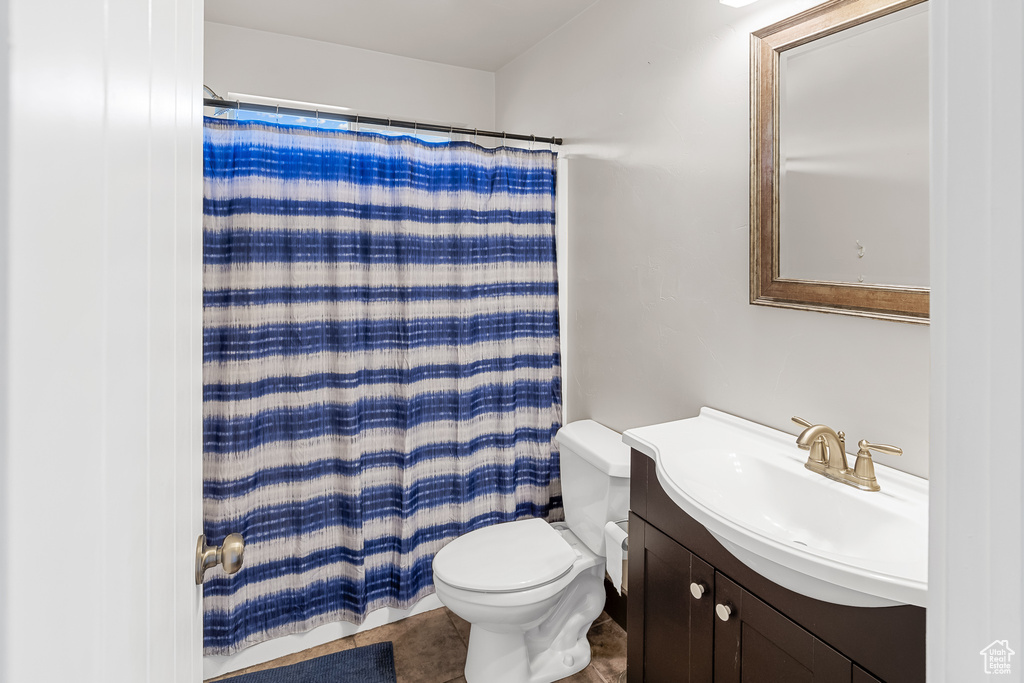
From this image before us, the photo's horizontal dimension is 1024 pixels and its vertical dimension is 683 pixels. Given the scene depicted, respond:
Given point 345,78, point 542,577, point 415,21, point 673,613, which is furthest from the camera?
point 345,78

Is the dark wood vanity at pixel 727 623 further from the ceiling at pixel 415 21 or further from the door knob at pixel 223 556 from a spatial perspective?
the ceiling at pixel 415 21

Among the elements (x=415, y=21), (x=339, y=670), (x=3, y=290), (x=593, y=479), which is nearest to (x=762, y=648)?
(x=593, y=479)

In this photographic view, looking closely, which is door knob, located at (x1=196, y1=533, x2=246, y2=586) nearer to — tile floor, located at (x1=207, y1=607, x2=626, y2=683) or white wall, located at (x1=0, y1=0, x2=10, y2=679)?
white wall, located at (x1=0, y1=0, x2=10, y2=679)

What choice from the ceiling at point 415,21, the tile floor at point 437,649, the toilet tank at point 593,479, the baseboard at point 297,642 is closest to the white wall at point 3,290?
the toilet tank at point 593,479

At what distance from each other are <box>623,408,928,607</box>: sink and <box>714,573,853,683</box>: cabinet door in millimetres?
107

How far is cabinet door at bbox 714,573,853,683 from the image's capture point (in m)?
0.92

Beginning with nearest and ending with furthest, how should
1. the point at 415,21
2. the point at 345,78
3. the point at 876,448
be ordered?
the point at 876,448, the point at 415,21, the point at 345,78

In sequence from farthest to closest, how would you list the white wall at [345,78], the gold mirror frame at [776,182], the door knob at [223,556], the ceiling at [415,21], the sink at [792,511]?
the white wall at [345,78], the ceiling at [415,21], the gold mirror frame at [776,182], the sink at [792,511], the door knob at [223,556]

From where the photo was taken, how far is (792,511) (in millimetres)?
1204

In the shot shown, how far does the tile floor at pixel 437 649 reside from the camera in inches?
72.5

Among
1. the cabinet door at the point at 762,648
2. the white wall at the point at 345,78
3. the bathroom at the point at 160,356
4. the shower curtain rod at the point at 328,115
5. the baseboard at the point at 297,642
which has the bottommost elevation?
the baseboard at the point at 297,642

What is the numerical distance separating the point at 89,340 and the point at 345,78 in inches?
Result: 110

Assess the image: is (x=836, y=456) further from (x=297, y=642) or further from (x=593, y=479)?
(x=297, y=642)

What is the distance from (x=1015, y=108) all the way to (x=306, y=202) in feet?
6.22
